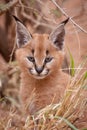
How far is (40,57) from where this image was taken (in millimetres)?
6332

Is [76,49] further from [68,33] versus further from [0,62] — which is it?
[0,62]

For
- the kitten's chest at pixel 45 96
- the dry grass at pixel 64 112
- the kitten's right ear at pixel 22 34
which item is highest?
the kitten's right ear at pixel 22 34

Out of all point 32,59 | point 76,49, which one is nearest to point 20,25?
point 32,59

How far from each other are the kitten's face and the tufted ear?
80 millimetres

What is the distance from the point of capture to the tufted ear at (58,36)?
6621mm

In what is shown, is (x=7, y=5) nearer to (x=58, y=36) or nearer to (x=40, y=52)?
(x=58, y=36)

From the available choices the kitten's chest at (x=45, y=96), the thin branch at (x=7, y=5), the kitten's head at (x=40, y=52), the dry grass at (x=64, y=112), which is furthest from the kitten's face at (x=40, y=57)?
the thin branch at (x=7, y=5)

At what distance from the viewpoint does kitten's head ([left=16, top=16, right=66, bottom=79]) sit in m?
6.36

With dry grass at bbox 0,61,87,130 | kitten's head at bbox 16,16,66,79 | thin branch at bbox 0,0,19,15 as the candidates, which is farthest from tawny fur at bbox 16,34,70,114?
thin branch at bbox 0,0,19,15

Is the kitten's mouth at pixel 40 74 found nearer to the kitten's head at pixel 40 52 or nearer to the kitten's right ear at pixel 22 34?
the kitten's head at pixel 40 52

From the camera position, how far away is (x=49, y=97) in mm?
6625

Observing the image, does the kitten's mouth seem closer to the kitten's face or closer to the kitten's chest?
the kitten's face

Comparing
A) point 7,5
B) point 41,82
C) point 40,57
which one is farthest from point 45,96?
point 7,5

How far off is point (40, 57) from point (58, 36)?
18.8 inches
